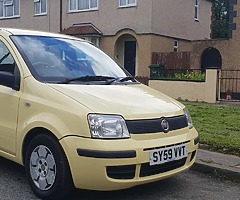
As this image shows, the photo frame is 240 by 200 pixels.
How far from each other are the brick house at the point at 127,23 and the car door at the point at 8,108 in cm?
1491

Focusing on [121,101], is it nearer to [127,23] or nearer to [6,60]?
[6,60]

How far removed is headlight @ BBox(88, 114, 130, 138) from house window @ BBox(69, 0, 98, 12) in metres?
18.1

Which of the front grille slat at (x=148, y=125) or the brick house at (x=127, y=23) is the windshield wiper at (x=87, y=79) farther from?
the brick house at (x=127, y=23)

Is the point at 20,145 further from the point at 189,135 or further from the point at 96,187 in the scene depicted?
the point at 189,135

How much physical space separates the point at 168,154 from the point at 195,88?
35.5ft

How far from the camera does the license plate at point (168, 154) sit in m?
3.90

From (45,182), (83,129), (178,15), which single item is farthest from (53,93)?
(178,15)

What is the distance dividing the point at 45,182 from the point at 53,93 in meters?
0.93

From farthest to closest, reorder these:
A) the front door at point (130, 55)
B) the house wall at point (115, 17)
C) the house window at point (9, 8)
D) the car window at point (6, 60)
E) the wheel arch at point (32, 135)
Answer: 1. the house window at point (9, 8)
2. the front door at point (130, 55)
3. the house wall at point (115, 17)
4. the car window at point (6, 60)
5. the wheel arch at point (32, 135)

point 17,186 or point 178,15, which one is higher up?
point 178,15

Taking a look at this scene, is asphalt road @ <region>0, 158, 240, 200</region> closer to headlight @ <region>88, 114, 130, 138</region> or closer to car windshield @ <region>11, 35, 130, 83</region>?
headlight @ <region>88, 114, 130, 138</region>

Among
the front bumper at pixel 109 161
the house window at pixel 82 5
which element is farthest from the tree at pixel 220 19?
the front bumper at pixel 109 161

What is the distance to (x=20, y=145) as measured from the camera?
14.1 ft

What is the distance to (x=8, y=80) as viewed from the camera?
452cm
